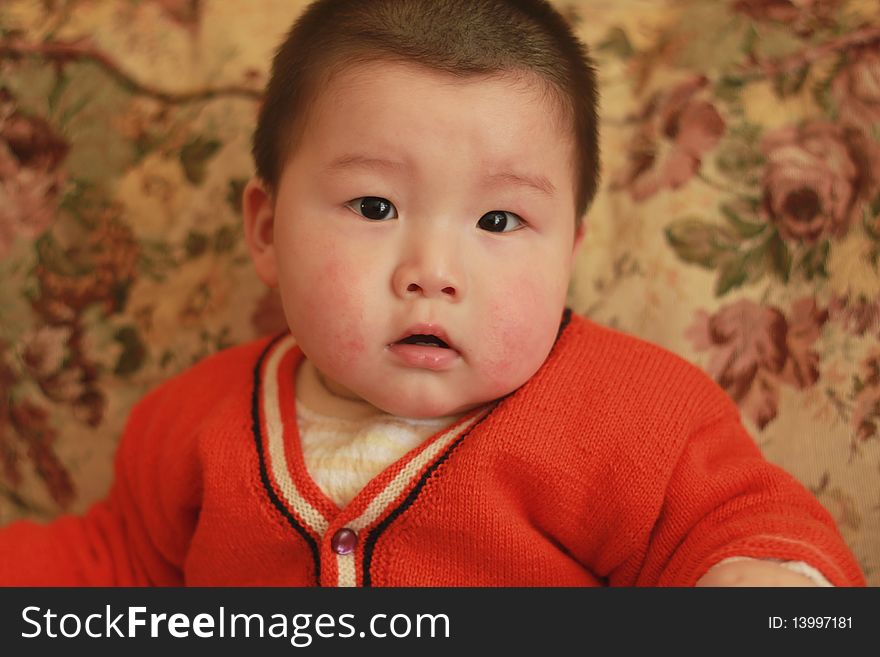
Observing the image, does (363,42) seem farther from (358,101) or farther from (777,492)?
(777,492)

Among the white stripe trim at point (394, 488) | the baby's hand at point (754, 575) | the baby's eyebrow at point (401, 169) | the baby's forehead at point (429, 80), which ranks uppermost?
the baby's forehead at point (429, 80)

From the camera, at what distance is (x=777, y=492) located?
0.99 meters

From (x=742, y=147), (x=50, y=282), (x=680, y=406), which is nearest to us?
(x=680, y=406)

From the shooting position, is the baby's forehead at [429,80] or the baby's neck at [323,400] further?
the baby's neck at [323,400]

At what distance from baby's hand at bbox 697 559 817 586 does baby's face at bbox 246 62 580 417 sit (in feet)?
0.93

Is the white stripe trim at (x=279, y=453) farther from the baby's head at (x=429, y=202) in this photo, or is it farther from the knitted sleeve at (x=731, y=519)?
the knitted sleeve at (x=731, y=519)

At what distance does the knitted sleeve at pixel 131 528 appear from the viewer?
1226 mm

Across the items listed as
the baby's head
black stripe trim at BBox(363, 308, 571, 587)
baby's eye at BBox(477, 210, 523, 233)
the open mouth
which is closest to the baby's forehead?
the baby's head

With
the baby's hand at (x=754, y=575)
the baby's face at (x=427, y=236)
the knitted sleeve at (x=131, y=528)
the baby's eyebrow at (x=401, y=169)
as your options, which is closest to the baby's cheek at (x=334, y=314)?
the baby's face at (x=427, y=236)

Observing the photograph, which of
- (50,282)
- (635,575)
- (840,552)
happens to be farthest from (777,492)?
(50,282)

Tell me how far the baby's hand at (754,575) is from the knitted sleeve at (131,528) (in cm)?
64

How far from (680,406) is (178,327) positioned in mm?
763

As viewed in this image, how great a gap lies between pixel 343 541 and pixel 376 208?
0.36m

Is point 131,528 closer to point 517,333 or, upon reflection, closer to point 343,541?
point 343,541
